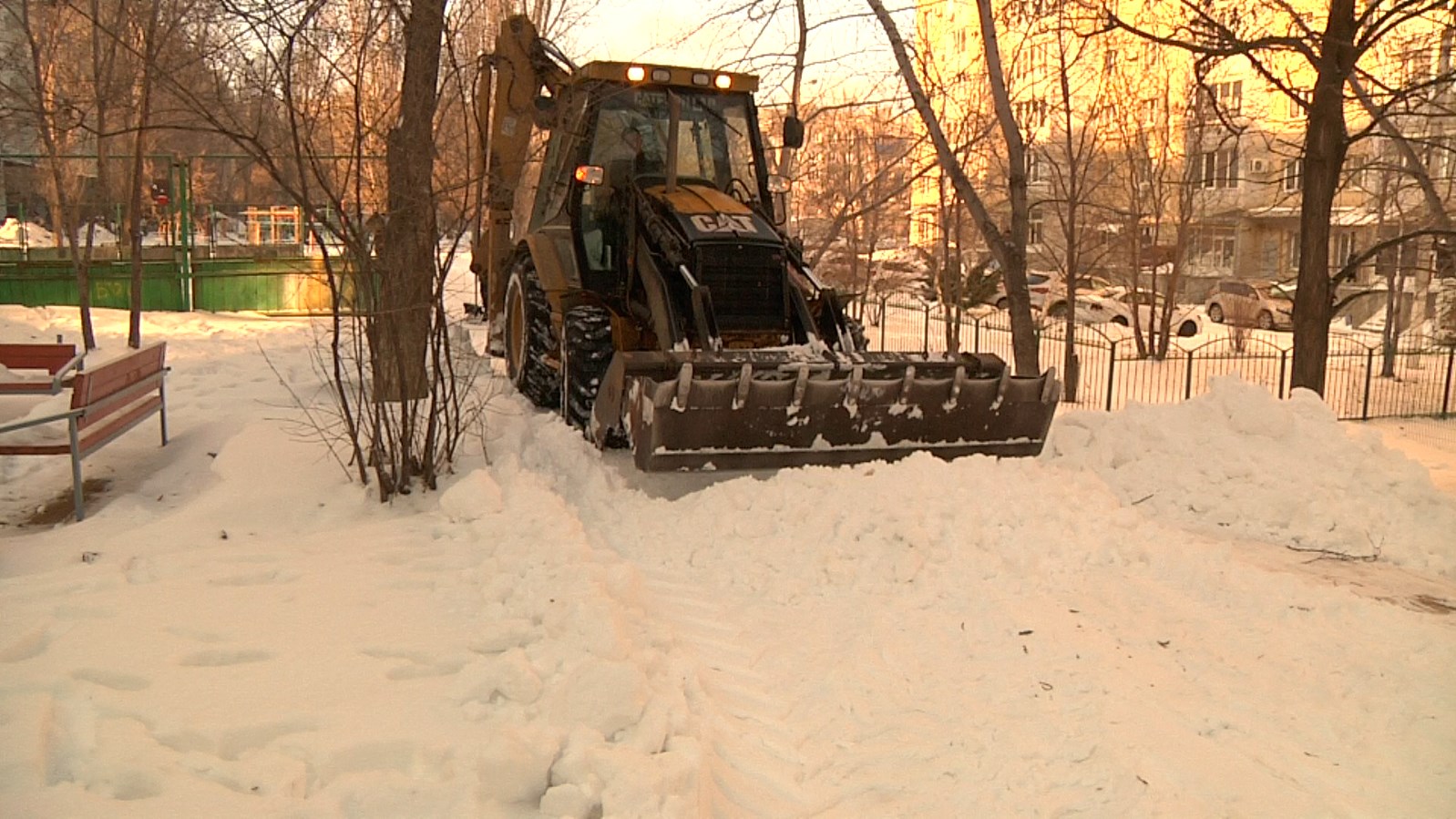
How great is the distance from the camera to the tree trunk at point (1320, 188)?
10531 mm

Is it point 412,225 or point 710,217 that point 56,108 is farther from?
point 710,217

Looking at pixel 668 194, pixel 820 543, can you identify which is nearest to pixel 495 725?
pixel 820 543

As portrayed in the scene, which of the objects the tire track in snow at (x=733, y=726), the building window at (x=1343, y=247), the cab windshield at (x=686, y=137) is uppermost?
the building window at (x=1343, y=247)

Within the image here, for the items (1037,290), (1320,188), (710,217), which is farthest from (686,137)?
(1037,290)

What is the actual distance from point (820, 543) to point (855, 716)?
1.86 m

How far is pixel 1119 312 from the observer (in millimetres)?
28516

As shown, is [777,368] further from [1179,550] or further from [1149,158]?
[1149,158]

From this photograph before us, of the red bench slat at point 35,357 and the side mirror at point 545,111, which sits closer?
the side mirror at point 545,111

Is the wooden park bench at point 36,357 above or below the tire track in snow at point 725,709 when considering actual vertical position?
above

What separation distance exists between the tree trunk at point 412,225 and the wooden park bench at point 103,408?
182 centimetres

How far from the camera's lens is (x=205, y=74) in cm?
1055

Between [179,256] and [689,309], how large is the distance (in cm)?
1513

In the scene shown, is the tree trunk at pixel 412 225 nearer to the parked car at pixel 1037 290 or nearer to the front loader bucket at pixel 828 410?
the front loader bucket at pixel 828 410

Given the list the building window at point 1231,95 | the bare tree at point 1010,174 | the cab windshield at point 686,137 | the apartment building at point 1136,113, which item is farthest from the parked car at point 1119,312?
the cab windshield at point 686,137
